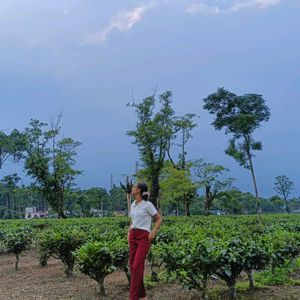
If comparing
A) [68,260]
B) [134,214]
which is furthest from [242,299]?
[68,260]

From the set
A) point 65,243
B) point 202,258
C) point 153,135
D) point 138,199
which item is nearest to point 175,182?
point 153,135

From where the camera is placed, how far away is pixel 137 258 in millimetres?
5215

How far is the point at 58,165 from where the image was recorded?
112 feet

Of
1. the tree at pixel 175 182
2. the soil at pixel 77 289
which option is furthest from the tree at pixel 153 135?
the soil at pixel 77 289

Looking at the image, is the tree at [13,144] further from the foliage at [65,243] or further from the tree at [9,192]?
the foliage at [65,243]

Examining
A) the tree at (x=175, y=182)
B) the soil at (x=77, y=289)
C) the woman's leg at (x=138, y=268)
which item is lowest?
the soil at (x=77, y=289)

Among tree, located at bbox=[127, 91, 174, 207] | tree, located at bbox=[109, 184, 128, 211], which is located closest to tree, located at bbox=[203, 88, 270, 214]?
tree, located at bbox=[127, 91, 174, 207]

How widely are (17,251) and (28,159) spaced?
84.8ft

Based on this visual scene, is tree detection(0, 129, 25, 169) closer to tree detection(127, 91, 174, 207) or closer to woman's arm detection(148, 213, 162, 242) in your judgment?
tree detection(127, 91, 174, 207)

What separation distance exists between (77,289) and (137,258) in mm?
2344

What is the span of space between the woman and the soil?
870 millimetres

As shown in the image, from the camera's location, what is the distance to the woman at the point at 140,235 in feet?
17.1

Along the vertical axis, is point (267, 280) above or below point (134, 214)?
below

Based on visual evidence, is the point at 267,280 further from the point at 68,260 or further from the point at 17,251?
the point at 17,251
